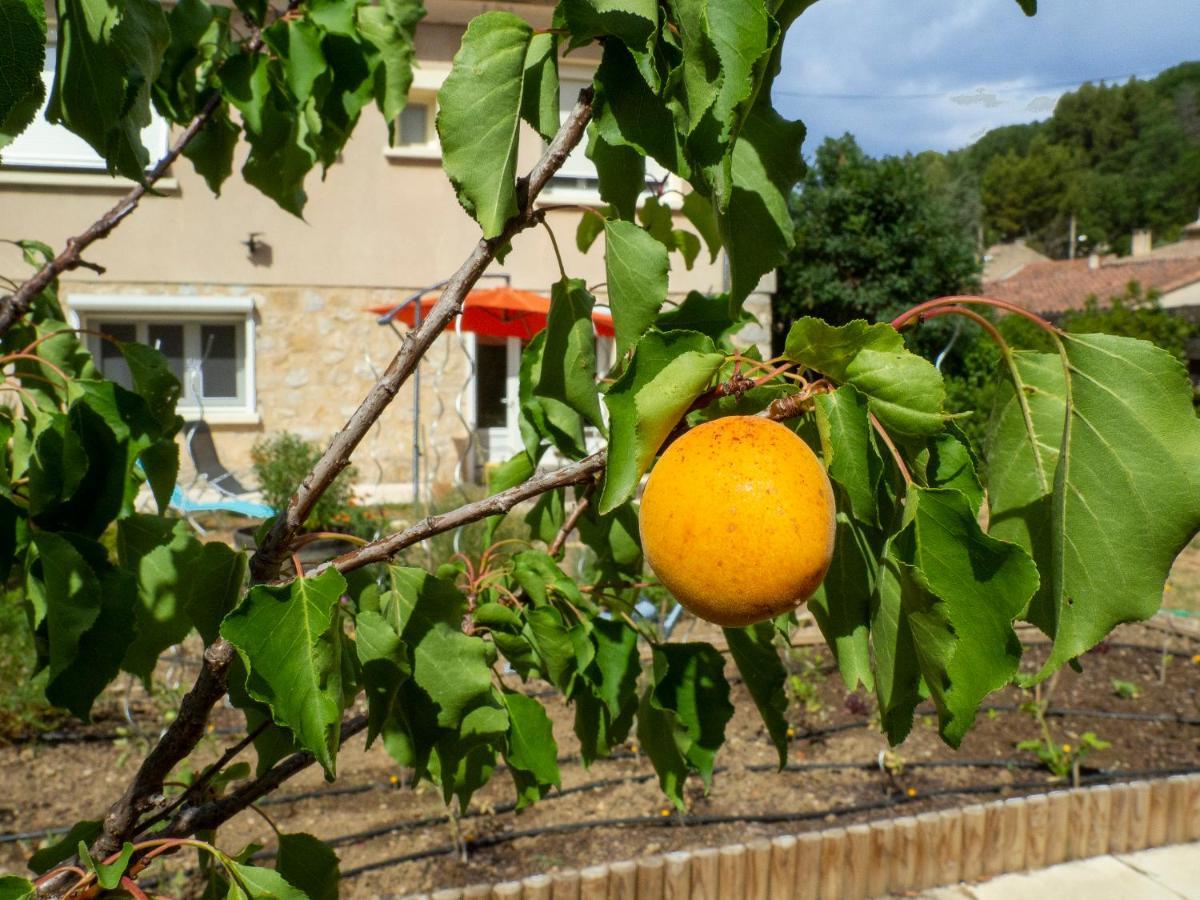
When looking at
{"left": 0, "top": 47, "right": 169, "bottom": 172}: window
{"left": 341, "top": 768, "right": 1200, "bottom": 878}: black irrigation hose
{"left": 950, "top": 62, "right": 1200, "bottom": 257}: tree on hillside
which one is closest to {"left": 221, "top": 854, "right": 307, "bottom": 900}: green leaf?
{"left": 341, "top": 768, "right": 1200, "bottom": 878}: black irrigation hose

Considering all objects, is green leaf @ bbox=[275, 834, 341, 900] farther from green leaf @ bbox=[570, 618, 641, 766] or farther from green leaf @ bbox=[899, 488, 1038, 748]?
green leaf @ bbox=[899, 488, 1038, 748]

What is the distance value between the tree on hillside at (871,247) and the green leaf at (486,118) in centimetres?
1226

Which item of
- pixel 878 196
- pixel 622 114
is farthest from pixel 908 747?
pixel 878 196

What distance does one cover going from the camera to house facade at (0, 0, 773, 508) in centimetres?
918

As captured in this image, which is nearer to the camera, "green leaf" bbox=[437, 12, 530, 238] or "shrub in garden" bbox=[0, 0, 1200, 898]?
"shrub in garden" bbox=[0, 0, 1200, 898]

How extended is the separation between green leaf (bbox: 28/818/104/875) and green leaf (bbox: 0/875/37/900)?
9.4 inches

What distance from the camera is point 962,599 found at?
2.26ft

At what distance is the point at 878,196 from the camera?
507 inches

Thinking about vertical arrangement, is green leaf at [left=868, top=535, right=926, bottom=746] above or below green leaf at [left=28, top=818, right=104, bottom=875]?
above

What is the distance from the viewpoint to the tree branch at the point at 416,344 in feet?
2.82

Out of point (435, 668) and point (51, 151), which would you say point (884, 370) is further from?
point (51, 151)

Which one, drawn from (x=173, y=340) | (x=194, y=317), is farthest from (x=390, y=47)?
(x=173, y=340)

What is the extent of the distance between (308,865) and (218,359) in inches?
367

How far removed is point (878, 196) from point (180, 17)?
1251 centimetres
